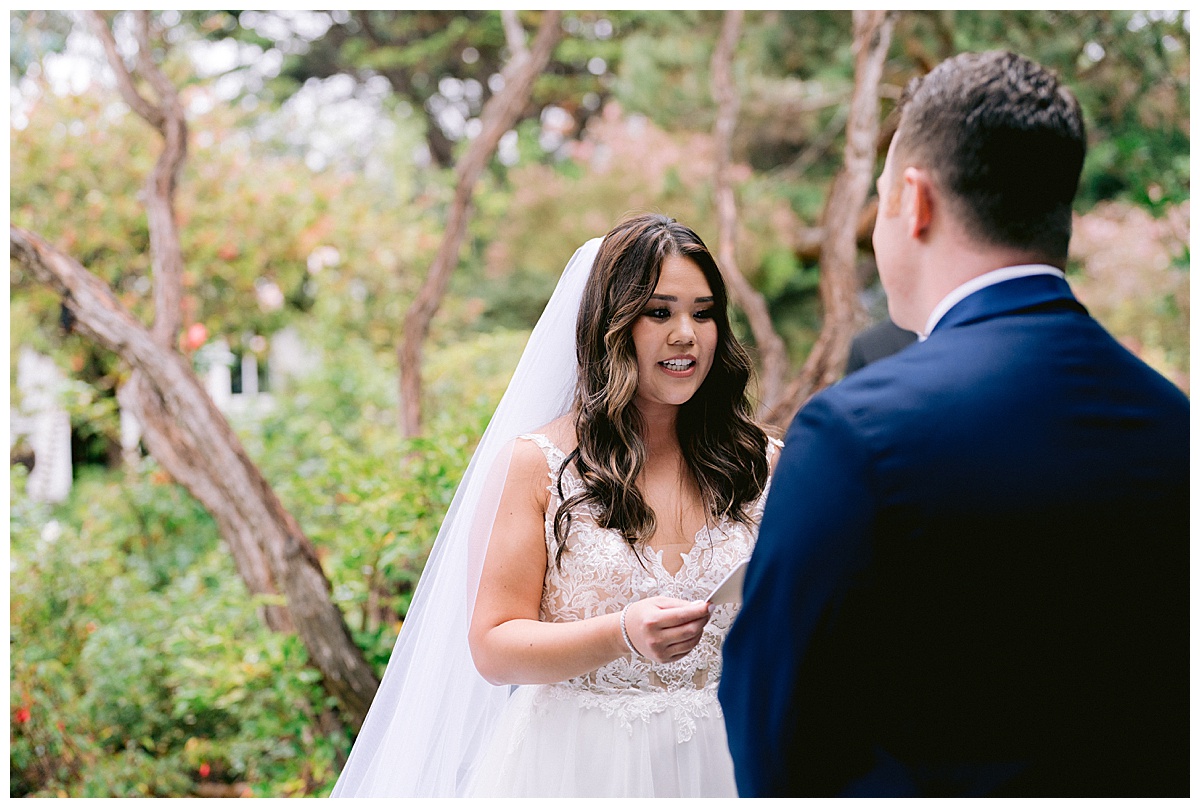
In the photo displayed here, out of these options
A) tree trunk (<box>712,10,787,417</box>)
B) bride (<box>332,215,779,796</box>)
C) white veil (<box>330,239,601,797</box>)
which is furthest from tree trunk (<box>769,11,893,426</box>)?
white veil (<box>330,239,601,797</box>)

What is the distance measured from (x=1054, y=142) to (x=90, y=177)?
25.7ft

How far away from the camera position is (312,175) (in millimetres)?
8812

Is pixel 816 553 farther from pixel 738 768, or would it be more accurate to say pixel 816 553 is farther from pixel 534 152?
pixel 534 152

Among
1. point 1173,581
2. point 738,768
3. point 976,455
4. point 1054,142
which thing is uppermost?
point 1054,142

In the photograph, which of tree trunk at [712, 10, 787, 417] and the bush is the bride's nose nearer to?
the bush

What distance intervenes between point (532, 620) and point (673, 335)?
26.1 inches

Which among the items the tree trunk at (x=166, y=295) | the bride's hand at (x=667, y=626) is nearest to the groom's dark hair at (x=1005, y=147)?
the bride's hand at (x=667, y=626)

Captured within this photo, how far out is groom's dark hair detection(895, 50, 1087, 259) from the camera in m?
1.08

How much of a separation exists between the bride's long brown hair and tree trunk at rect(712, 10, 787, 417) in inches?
118

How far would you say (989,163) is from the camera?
3.55 feet

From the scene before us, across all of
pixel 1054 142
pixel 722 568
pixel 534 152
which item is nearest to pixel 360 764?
pixel 722 568

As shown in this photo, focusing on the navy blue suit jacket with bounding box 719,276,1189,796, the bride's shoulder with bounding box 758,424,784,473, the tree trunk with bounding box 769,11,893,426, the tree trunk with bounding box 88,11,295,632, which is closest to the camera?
the navy blue suit jacket with bounding box 719,276,1189,796

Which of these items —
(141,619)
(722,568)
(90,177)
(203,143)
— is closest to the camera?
(722,568)

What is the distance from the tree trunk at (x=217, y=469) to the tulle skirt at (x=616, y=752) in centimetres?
150
